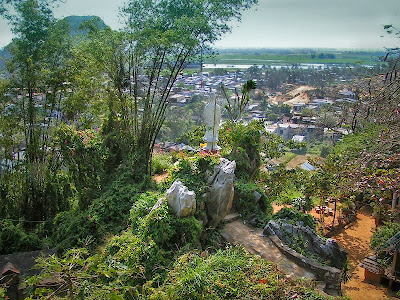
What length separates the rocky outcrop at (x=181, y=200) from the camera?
511 cm

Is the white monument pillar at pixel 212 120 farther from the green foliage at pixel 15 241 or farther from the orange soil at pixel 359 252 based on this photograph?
the orange soil at pixel 359 252

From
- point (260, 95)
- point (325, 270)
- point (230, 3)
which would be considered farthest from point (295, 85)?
point (325, 270)

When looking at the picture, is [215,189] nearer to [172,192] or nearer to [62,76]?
[172,192]

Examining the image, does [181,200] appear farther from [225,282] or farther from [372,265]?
[372,265]

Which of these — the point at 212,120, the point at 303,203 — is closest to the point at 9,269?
the point at 212,120

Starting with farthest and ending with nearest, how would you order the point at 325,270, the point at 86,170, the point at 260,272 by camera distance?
the point at 86,170, the point at 325,270, the point at 260,272

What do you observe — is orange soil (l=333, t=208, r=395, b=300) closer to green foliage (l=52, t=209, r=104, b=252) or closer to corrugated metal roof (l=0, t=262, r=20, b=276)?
green foliage (l=52, t=209, r=104, b=252)

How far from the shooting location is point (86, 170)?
7.81 m

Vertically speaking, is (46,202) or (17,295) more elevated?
(46,202)

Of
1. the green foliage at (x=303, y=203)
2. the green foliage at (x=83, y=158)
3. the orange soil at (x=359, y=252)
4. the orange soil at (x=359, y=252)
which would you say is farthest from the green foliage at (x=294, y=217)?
the green foliage at (x=83, y=158)

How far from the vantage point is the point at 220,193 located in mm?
5746

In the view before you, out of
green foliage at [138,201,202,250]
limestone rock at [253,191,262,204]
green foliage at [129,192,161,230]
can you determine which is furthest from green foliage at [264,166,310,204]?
green foliage at [138,201,202,250]

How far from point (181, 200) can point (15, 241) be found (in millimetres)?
4004

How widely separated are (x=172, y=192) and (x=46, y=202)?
14.0 feet
